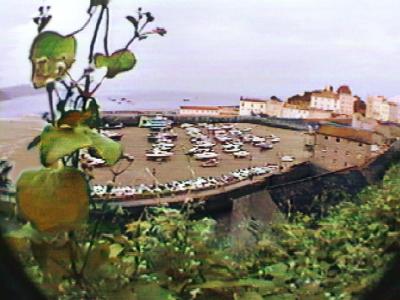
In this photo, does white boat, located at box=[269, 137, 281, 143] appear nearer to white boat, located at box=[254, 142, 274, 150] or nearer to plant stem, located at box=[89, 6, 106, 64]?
white boat, located at box=[254, 142, 274, 150]

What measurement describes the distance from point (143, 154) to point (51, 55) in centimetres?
16

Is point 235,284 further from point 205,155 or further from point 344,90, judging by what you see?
point 344,90

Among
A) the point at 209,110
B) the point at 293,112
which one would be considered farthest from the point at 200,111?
the point at 293,112

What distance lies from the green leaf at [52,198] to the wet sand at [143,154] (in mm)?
57

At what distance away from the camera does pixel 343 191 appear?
91cm

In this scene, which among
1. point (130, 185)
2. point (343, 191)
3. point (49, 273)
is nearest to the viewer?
point (49, 273)

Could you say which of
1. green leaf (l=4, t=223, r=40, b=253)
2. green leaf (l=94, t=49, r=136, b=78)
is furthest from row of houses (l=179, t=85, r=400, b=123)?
green leaf (l=4, t=223, r=40, b=253)

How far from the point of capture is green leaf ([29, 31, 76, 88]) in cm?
67

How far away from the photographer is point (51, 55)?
0.67m

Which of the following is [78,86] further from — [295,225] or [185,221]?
[295,225]

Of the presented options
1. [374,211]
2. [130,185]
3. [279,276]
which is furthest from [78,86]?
[374,211]

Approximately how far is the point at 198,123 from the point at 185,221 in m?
0.11

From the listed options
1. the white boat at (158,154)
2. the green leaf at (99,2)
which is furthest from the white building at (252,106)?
the green leaf at (99,2)

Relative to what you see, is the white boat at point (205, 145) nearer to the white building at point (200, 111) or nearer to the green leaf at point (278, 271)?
the white building at point (200, 111)
